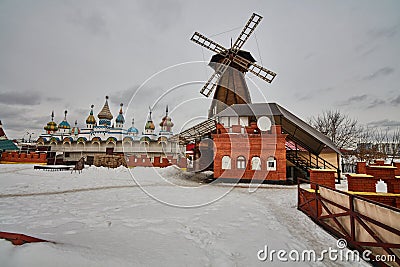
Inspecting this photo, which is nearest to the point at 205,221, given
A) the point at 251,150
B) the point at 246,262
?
the point at 246,262

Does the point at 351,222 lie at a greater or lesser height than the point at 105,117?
lesser

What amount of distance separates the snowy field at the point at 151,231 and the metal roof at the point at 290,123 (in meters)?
8.00

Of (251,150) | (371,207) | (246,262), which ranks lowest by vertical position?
(246,262)

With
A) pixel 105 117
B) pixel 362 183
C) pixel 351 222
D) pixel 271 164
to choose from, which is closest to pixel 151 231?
pixel 351 222

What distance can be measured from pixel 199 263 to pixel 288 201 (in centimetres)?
596

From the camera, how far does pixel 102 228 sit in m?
4.37

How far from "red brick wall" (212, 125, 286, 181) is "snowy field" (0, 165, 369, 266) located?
5512 mm

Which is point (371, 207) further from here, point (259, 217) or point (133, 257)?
point (133, 257)

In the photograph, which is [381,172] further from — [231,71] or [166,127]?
[166,127]

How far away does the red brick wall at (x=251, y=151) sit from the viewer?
12906mm

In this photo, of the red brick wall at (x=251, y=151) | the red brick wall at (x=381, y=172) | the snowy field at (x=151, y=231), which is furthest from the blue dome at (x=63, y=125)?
the red brick wall at (x=381, y=172)

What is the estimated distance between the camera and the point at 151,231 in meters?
4.32

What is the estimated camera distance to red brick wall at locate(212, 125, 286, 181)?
1291 cm

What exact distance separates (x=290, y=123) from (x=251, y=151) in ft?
12.2
